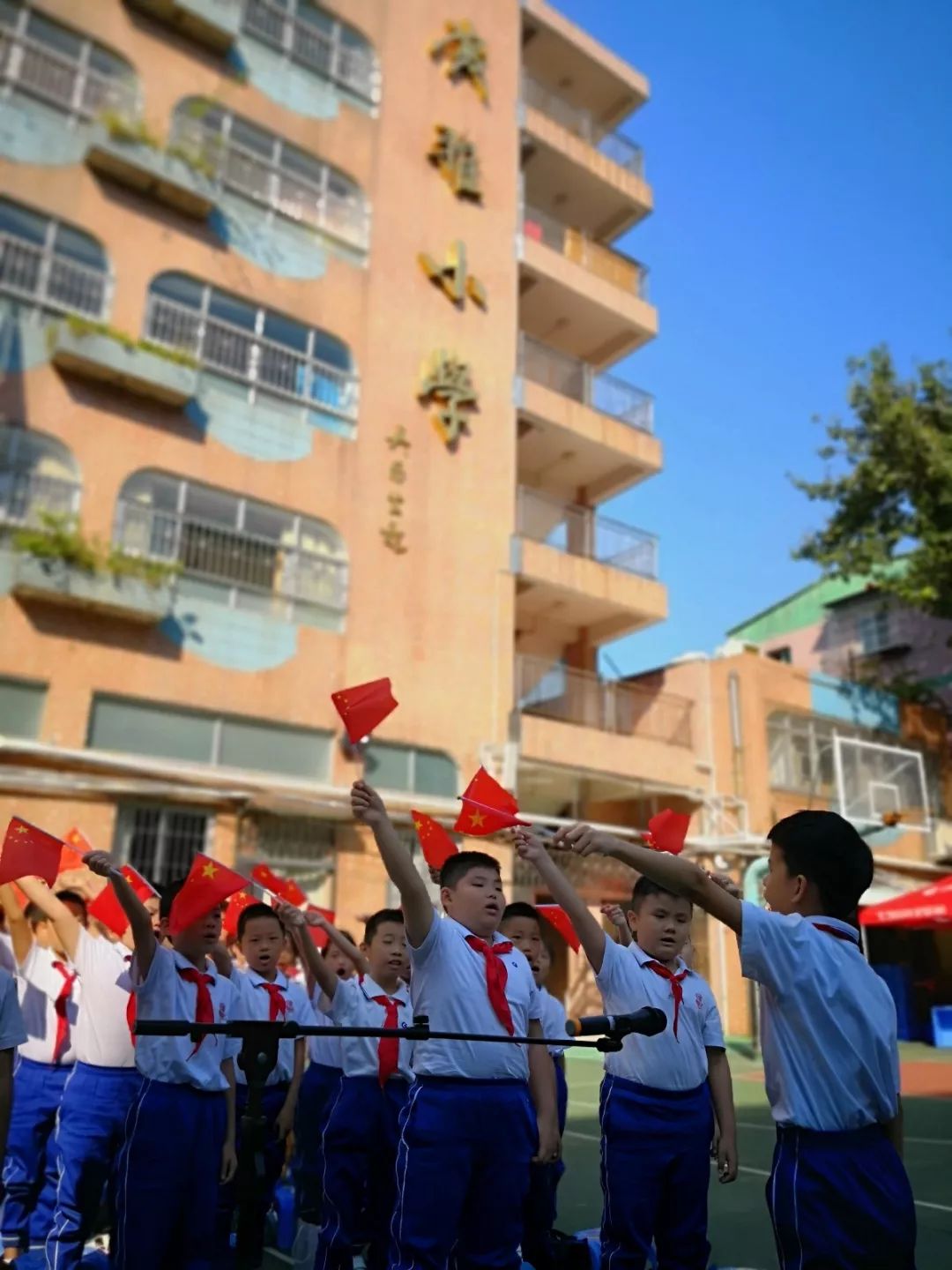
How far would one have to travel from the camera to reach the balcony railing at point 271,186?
15898 millimetres

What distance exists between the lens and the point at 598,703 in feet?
64.7

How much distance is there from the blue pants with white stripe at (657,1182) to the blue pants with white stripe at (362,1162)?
1.29 metres

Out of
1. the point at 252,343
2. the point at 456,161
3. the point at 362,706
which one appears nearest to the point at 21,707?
the point at 252,343

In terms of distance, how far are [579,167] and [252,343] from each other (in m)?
10.0

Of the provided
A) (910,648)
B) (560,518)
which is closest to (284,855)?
(560,518)

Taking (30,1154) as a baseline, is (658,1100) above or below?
above

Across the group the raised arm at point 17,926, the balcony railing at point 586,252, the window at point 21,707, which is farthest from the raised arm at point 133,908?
the balcony railing at point 586,252

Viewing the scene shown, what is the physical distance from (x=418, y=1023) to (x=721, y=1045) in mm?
2265

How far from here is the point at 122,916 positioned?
5.47 m

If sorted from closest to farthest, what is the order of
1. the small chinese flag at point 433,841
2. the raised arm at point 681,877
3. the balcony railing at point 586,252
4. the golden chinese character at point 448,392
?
the raised arm at point 681,877
the small chinese flag at point 433,841
the golden chinese character at point 448,392
the balcony railing at point 586,252

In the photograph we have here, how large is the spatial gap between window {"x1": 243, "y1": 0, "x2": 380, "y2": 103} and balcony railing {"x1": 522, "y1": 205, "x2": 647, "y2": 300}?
13.4 ft

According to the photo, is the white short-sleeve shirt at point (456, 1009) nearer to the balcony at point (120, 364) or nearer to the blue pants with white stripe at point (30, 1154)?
the blue pants with white stripe at point (30, 1154)

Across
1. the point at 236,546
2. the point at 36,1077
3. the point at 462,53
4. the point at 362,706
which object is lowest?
the point at 36,1077

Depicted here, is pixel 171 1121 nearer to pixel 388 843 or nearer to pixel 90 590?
pixel 388 843
